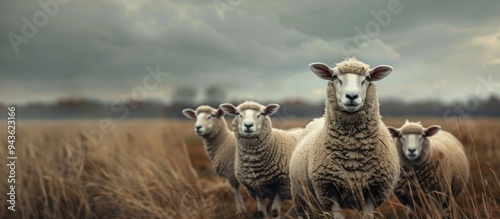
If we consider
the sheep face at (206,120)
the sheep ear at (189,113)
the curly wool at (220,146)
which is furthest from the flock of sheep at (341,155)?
the sheep ear at (189,113)

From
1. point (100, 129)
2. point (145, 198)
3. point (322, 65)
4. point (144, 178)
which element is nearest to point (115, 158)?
point (100, 129)

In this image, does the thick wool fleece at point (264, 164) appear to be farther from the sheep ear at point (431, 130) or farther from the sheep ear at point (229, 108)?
the sheep ear at point (431, 130)

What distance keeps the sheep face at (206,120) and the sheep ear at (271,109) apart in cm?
149

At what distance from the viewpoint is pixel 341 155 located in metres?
4.65

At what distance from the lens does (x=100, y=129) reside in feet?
29.1

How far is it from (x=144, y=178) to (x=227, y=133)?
58.2 inches

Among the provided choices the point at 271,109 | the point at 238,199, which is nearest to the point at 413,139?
the point at 271,109

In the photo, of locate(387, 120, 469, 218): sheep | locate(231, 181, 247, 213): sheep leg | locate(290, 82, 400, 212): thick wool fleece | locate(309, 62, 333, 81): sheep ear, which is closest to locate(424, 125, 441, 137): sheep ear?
locate(387, 120, 469, 218): sheep

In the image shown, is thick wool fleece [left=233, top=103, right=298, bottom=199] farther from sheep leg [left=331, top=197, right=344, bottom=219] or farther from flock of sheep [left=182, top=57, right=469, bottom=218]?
sheep leg [left=331, top=197, right=344, bottom=219]

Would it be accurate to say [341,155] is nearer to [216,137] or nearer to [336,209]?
[336,209]

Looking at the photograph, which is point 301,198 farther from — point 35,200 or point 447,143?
point 35,200

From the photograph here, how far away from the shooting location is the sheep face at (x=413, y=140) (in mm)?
6074

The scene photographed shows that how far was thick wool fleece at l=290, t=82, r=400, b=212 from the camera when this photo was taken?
4.60m

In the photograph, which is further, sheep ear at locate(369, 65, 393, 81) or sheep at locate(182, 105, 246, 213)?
sheep at locate(182, 105, 246, 213)
